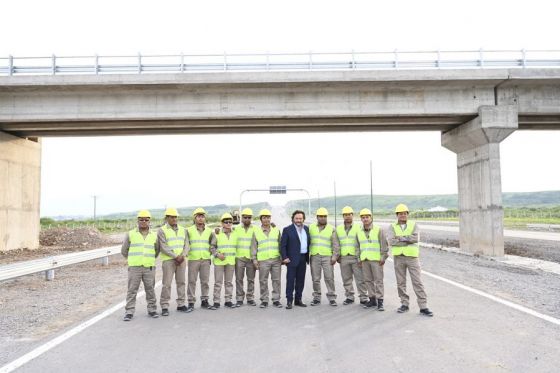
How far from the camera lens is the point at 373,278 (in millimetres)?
8195

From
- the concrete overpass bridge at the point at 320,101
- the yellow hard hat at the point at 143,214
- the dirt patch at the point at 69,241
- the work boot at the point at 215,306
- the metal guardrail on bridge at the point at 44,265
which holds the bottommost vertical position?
the dirt patch at the point at 69,241

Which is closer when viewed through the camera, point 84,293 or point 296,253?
point 296,253

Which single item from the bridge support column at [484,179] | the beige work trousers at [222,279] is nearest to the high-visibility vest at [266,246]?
the beige work trousers at [222,279]

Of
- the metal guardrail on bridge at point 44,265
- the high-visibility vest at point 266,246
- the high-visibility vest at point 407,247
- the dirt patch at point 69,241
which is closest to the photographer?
the high-visibility vest at point 407,247

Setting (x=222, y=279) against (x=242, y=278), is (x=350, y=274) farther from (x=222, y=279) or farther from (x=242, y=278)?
(x=222, y=279)

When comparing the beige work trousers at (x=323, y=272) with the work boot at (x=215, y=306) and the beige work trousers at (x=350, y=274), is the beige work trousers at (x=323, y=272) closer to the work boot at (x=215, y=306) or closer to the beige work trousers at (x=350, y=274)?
the beige work trousers at (x=350, y=274)

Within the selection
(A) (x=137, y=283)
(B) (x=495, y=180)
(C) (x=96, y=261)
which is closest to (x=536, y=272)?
(B) (x=495, y=180)

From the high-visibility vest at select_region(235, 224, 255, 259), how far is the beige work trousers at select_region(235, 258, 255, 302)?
4.5 inches

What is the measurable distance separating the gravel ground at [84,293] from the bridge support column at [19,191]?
701 centimetres

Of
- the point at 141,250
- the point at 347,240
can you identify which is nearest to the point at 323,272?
the point at 347,240

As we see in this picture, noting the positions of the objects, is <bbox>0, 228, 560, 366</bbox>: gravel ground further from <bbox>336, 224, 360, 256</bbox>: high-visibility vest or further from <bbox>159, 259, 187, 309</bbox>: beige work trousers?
<bbox>336, 224, 360, 256</bbox>: high-visibility vest

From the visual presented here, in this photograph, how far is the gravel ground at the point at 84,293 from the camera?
259 inches

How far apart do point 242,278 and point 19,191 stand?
17.3 metres

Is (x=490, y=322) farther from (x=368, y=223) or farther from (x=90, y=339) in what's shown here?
(x=90, y=339)
